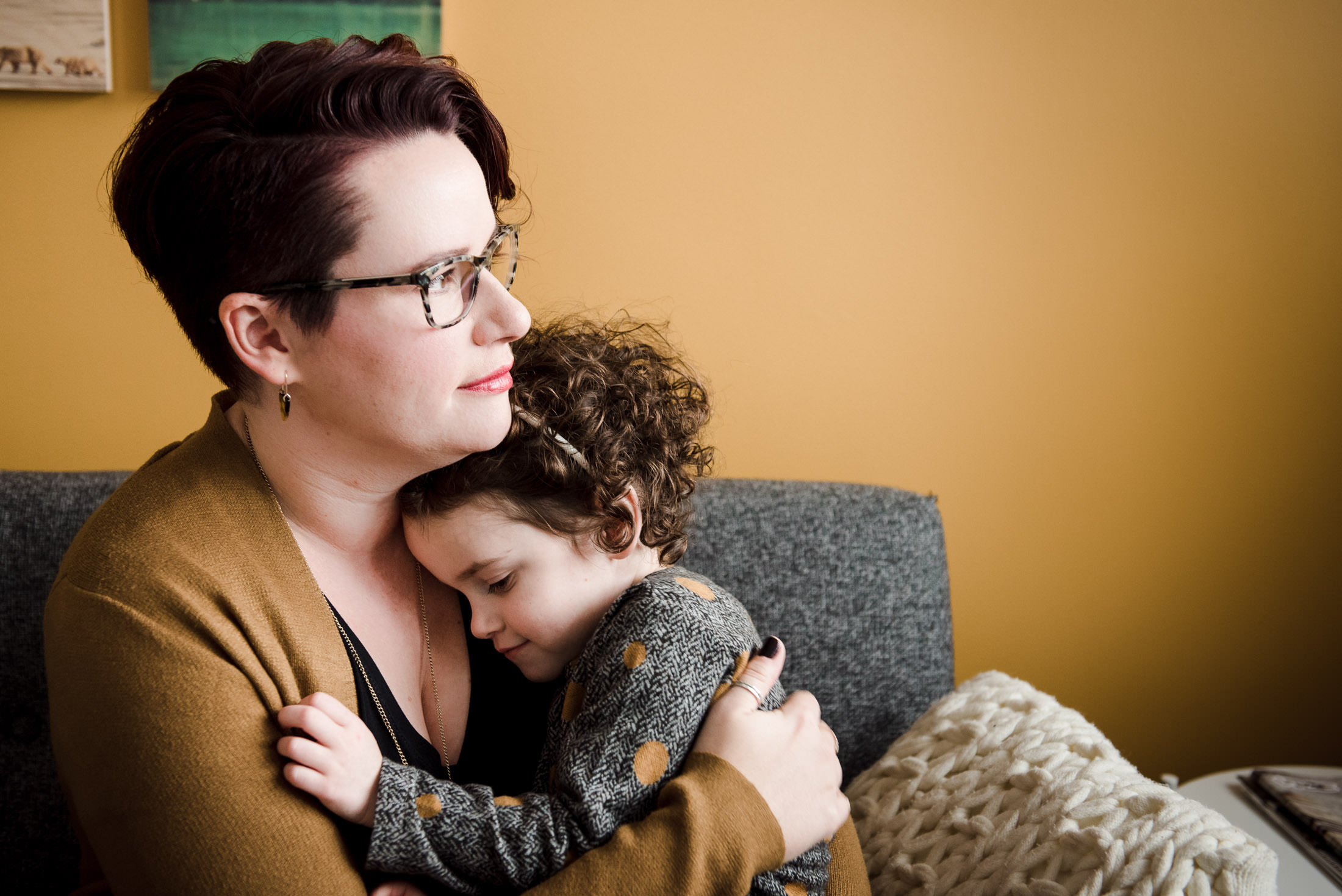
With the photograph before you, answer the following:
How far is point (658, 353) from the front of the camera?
1.32 m

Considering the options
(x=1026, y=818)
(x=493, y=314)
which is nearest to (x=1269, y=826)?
(x=1026, y=818)

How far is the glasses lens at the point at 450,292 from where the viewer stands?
94 centimetres

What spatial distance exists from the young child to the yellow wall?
0.69m

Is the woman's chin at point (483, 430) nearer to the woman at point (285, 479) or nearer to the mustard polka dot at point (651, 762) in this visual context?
the woman at point (285, 479)

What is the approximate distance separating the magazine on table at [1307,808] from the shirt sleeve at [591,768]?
3.35ft

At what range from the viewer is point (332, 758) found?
34.3 inches

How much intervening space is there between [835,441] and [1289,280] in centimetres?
102

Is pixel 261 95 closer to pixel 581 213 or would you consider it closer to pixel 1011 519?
pixel 581 213

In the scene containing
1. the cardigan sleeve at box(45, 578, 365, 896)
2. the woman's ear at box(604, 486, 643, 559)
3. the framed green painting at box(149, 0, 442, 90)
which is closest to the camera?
the cardigan sleeve at box(45, 578, 365, 896)

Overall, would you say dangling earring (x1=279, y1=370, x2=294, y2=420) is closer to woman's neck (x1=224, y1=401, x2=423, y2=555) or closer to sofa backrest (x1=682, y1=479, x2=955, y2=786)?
woman's neck (x1=224, y1=401, x2=423, y2=555)

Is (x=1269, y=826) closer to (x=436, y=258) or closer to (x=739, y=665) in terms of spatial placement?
(x=739, y=665)

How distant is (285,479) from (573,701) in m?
0.42

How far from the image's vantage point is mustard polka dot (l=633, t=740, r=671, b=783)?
0.97 meters

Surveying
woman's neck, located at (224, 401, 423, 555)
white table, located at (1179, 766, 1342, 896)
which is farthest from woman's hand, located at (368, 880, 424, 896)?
white table, located at (1179, 766, 1342, 896)
